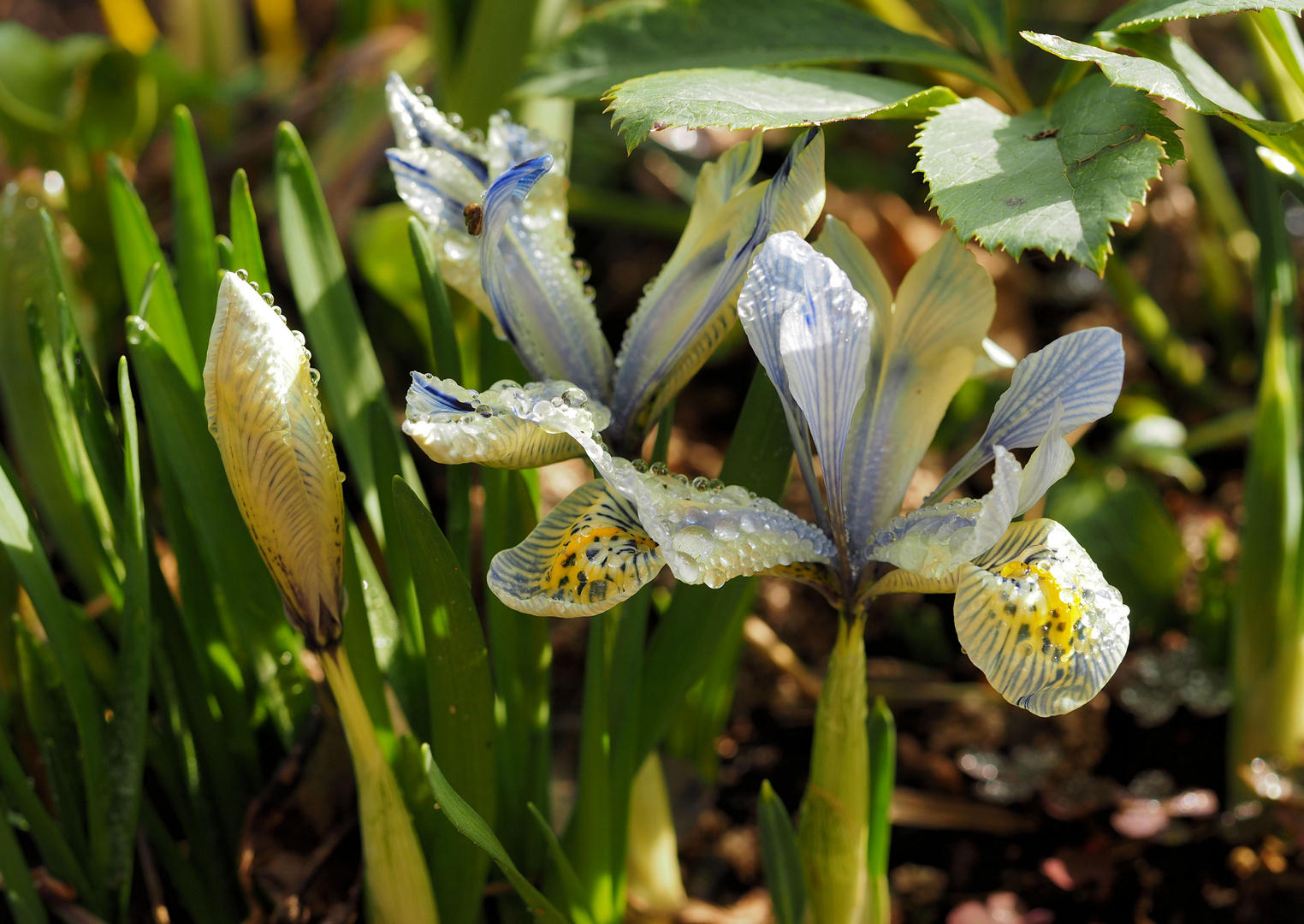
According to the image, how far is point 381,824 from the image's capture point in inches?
24.6

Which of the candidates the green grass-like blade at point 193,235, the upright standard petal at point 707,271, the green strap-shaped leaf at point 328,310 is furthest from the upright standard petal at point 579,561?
the green grass-like blade at point 193,235

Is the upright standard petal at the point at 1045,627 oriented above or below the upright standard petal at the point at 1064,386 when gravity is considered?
below

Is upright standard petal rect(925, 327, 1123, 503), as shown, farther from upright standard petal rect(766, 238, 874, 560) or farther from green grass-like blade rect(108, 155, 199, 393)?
green grass-like blade rect(108, 155, 199, 393)

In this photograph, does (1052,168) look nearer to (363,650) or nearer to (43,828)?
(363,650)

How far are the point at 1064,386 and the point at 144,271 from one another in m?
0.61

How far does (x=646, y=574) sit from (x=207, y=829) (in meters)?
0.46

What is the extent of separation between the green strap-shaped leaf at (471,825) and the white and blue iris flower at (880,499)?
0.11 m

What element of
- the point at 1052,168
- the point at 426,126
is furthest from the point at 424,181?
the point at 1052,168

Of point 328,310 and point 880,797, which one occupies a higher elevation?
point 328,310

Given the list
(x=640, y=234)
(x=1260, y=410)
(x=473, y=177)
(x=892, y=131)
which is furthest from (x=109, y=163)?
(x=892, y=131)

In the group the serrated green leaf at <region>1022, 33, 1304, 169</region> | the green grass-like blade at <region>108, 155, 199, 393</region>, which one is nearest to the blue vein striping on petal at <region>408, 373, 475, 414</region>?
the green grass-like blade at <region>108, 155, 199, 393</region>

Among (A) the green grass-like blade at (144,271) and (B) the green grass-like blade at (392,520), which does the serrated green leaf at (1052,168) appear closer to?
(B) the green grass-like blade at (392,520)

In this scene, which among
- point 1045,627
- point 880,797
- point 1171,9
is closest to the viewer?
point 1045,627

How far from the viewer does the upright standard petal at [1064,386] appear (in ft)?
1.77
